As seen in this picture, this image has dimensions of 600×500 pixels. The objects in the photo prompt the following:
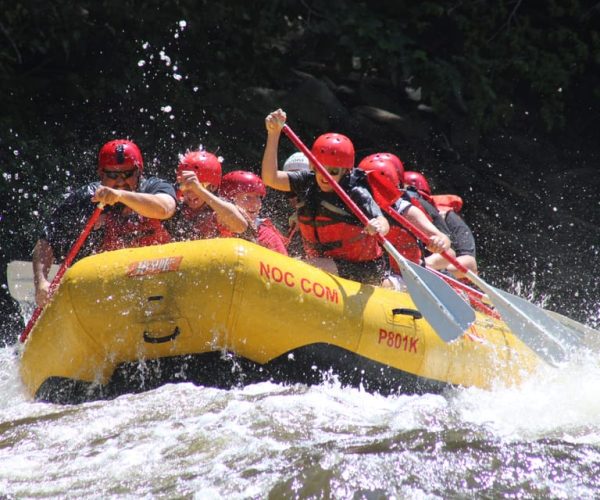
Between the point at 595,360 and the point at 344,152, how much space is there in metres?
2.10

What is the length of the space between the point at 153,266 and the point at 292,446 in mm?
1111

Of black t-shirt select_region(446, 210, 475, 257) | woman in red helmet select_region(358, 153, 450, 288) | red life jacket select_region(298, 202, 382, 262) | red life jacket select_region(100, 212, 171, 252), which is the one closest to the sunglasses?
red life jacket select_region(100, 212, 171, 252)

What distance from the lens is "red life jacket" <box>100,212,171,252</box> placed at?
532 cm

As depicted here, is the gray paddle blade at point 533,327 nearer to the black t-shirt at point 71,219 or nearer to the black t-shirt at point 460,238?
the black t-shirt at point 460,238

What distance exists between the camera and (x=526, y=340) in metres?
5.41

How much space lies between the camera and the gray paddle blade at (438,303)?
16.3 feet

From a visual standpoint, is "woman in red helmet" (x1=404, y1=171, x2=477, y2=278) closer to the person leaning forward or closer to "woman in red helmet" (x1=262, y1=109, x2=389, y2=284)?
"woman in red helmet" (x1=262, y1=109, x2=389, y2=284)

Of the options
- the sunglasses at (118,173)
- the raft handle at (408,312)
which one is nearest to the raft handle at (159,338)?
the sunglasses at (118,173)

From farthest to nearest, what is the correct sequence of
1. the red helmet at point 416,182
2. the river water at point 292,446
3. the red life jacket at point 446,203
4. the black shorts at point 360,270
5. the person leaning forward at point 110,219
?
the red life jacket at point 446,203, the red helmet at point 416,182, the black shorts at point 360,270, the person leaning forward at point 110,219, the river water at point 292,446

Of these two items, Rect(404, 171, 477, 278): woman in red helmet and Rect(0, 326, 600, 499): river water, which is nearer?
Rect(0, 326, 600, 499): river water

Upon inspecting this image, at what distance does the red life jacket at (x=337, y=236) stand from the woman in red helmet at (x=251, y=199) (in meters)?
0.22

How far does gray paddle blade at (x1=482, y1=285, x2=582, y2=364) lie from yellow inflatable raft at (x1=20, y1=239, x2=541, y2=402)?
84 cm

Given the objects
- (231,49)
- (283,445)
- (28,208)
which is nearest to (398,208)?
(283,445)

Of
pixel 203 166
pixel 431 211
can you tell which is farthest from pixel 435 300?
pixel 431 211
